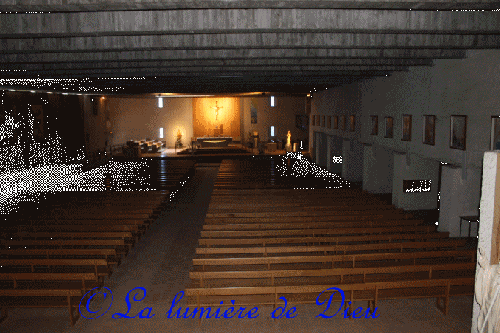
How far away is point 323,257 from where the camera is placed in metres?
6.01

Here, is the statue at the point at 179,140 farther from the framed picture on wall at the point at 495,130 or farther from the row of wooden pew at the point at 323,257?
the framed picture on wall at the point at 495,130

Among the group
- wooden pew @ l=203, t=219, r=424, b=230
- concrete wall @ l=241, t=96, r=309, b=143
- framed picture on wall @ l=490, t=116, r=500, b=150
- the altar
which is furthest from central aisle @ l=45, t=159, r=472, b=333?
concrete wall @ l=241, t=96, r=309, b=143

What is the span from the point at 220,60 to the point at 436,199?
7.71m

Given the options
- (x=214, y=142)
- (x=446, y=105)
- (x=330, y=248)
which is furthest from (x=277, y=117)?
(x=330, y=248)

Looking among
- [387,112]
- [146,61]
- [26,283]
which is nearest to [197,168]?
[387,112]

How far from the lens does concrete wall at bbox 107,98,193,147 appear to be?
29312 millimetres

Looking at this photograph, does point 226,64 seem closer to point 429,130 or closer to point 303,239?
point 303,239

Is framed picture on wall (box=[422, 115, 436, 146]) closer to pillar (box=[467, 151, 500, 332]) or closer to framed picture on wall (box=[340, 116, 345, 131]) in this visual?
framed picture on wall (box=[340, 116, 345, 131])

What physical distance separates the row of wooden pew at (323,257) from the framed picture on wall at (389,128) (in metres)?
2.35

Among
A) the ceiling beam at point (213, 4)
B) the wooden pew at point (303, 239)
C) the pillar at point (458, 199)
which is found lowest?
the wooden pew at point (303, 239)

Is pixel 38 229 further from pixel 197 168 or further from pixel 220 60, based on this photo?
pixel 197 168

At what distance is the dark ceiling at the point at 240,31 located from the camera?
13.3ft

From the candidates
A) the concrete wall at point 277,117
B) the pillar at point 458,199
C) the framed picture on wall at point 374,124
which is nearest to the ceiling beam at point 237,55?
the pillar at point 458,199

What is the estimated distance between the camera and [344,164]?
15516 mm
